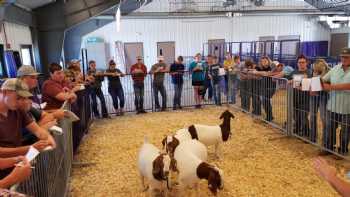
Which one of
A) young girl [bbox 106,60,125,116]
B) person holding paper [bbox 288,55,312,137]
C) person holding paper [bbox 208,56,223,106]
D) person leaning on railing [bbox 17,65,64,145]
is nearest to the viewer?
person leaning on railing [bbox 17,65,64,145]

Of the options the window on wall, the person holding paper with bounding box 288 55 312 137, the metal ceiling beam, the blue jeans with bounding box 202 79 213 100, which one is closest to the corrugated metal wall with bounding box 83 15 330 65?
the metal ceiling beam

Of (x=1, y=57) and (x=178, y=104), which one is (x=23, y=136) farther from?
(x=178, y=104)

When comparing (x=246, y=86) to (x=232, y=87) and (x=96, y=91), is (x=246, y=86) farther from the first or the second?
(x=96, y=91)

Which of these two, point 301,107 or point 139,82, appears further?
point 139,82

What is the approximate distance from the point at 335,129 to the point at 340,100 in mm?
533

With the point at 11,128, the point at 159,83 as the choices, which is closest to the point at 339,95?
the point at 11,128

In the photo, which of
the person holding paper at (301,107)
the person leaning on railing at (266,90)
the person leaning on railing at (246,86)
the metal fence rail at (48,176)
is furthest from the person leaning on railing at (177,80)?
the metal fence rail at (48,176)

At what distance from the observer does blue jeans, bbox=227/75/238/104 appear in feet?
27.0

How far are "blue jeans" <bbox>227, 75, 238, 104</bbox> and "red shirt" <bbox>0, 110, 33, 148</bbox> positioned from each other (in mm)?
6436

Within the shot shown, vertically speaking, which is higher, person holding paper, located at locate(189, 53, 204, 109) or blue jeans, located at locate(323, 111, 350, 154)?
person holding paper, located at locate(189, 53, 204, 109)

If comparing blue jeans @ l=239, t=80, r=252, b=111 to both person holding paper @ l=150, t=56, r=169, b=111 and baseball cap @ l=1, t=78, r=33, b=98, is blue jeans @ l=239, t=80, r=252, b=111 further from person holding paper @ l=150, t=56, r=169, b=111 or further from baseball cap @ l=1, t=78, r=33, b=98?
baseball cap @ l=1, t=78, r=33, b=98

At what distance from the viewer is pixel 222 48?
1468 centimetres

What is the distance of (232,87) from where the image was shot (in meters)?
8.34

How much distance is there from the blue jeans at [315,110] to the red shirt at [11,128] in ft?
13.6
